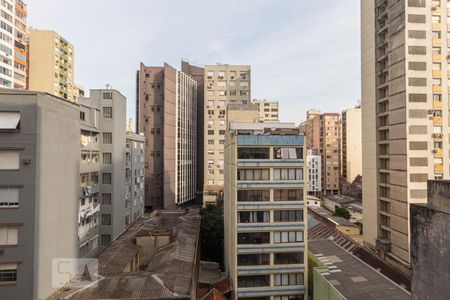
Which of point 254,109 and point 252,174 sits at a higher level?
point 254,109

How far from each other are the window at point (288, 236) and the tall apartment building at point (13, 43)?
63.8 metres

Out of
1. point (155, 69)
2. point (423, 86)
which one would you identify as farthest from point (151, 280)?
point (155, 69)

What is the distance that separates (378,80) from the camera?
153 feet

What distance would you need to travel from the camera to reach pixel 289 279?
31766 mm

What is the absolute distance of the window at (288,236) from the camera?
31984mm

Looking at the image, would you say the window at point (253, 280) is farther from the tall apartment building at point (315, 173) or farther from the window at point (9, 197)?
the tall apartment building at point (315, 173)

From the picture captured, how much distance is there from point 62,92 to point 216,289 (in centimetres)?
7617

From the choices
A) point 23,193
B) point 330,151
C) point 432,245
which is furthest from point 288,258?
point 330,151

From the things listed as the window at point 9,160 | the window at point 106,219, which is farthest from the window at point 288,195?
the window at point 106,219

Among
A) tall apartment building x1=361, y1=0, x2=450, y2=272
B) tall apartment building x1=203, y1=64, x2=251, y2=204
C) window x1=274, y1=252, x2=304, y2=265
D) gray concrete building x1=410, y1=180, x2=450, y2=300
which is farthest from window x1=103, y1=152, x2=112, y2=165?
tall apartment building x1=361, y1=0, x2=450, y2=272

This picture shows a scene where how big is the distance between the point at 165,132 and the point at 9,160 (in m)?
56.7

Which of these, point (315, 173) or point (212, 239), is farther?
point (315, 173)

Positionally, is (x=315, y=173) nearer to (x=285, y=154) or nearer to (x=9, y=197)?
(x=285, y=154)

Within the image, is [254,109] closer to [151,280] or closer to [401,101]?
[401,101]
